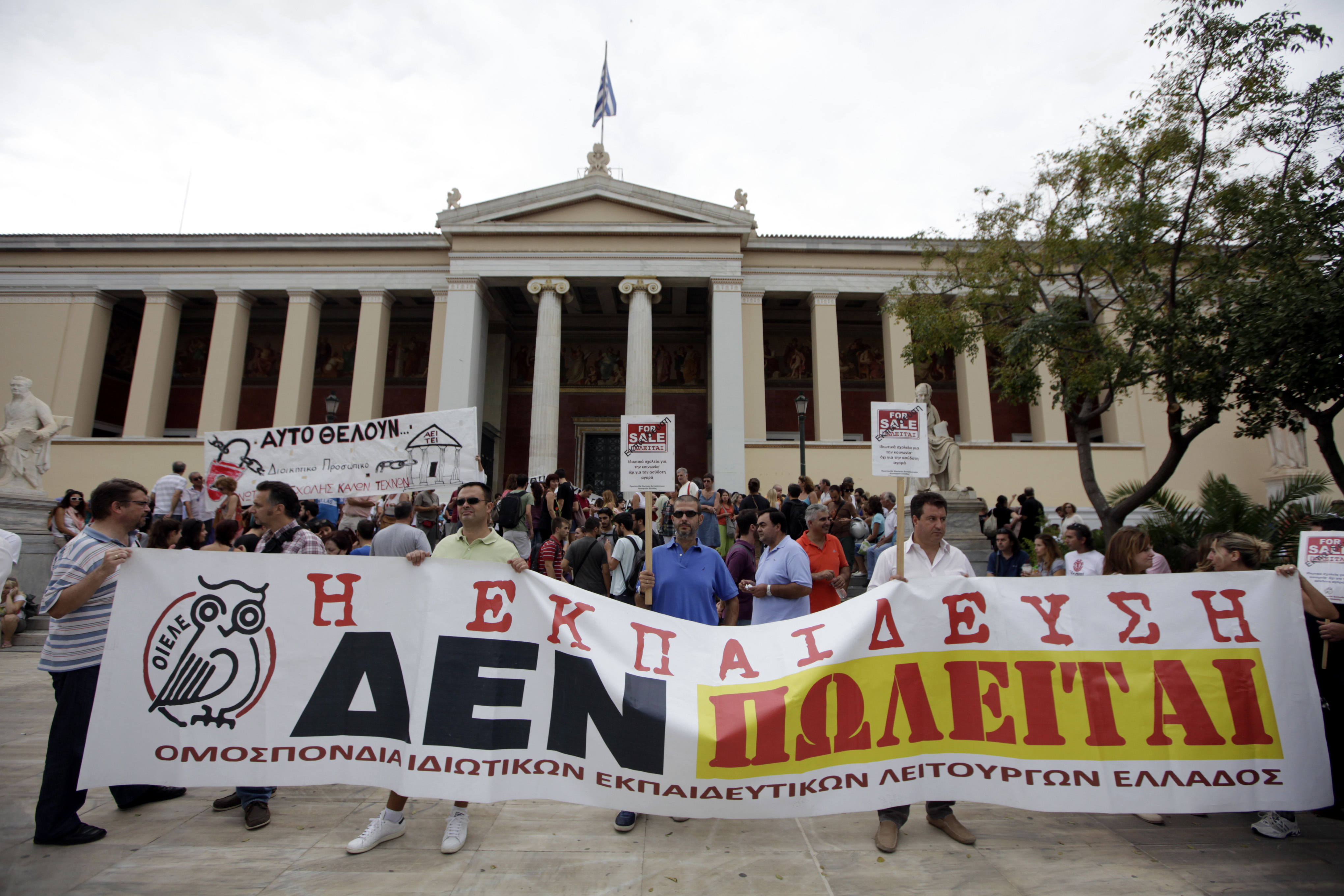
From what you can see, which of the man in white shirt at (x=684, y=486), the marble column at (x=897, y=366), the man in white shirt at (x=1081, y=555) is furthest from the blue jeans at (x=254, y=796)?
the marble column at (x=897, y=366)

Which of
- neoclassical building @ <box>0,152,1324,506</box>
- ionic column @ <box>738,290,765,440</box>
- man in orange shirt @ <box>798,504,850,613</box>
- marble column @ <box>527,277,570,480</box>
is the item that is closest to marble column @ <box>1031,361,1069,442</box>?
neoclassical building @ <box>0,152,1324,506</box>

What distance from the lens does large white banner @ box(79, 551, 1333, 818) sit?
3701 mm

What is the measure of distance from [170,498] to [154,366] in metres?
17.1

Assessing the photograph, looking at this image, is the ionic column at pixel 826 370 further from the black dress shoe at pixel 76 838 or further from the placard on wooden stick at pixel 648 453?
the black dress shoe at pixel 76 838

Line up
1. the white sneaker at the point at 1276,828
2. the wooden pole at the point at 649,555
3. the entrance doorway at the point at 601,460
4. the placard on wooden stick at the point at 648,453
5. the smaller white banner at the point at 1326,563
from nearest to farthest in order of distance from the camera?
the white sneaker at the point at 1276,828 < the smaller white banner at the point at 1326,563 < the wooden pole at the point at 649,555 < the placard on wooden stick at the point at 648,453 < the entrance doorway at the point at 601,460

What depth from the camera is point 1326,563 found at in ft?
13.7

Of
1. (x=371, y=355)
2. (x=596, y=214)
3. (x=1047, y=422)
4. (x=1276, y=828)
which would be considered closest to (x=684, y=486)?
(x=1276, y=828)

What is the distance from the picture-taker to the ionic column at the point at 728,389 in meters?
22.1

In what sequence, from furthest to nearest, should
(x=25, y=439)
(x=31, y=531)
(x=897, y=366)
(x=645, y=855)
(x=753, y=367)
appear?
1. (x=897, y=366)
2. (x=753, y=367)
3. (x=25, y=439)
4. (x=31, y=531)
5. (x=645, y=855)

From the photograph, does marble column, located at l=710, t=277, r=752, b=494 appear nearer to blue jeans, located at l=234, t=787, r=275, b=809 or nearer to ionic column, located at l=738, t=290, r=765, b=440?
ionic column, located at l=738, t=290, r=765, b=440

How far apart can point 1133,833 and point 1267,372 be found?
24.5 ft

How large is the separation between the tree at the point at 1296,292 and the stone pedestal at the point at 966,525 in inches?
174

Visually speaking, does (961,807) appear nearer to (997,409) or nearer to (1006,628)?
(1006,628)

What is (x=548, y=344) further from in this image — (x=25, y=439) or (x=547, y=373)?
(x=25, y=439)
